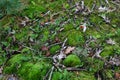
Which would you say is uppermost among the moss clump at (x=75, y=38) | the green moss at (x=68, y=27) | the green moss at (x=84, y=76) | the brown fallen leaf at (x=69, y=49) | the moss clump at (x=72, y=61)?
the green moss at (x=68, y=27)

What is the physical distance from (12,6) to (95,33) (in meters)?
1.73

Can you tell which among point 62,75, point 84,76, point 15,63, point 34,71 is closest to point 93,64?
point 84,76

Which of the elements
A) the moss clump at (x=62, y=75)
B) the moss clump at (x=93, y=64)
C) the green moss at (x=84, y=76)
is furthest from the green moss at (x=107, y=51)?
the moss clump at (x=62, y=75)

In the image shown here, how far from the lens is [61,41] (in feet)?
13.6

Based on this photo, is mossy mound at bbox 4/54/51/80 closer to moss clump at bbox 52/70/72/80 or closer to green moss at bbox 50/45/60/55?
moss clump at bbox 52/70/72/80

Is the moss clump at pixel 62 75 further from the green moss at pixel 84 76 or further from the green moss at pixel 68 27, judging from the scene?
the green moss at pixel 68 27

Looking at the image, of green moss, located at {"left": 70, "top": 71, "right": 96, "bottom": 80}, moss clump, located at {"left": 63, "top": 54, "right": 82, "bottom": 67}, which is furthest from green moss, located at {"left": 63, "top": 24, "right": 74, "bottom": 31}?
green moss, located at {"left": 70, "top": 71, "right": 96, "bottom": 80}

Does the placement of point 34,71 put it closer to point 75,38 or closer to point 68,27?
point 75,38

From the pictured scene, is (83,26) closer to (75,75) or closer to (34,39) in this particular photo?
(34,39)

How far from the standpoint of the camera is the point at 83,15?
467 cm

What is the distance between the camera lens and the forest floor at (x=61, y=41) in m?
3.60

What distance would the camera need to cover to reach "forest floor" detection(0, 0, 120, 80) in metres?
3.60

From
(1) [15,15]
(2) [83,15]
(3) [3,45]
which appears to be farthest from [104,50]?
(1) [15,15]

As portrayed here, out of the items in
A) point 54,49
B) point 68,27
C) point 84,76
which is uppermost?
point 68,27
